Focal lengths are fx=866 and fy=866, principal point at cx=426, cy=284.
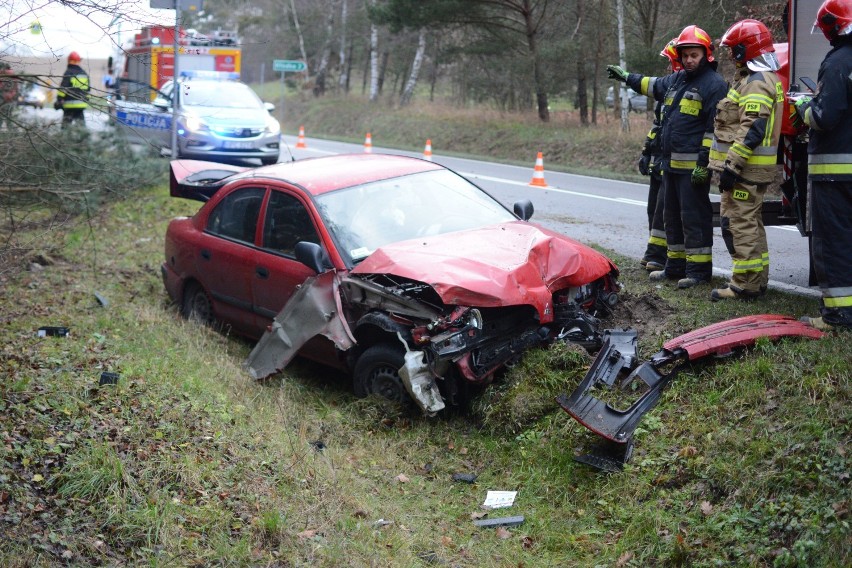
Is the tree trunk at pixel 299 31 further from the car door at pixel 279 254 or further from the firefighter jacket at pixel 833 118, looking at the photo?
the firefighter jacket at pixel 833 118

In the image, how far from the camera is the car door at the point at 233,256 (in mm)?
7148

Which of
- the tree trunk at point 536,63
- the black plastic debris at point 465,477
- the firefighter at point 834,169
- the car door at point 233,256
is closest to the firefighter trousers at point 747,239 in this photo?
the firefighter at point 834,169

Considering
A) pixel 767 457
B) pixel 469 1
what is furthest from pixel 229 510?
pixel 469 1

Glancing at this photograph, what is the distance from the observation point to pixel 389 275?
5.85 m

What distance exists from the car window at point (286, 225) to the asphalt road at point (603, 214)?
2762 mm

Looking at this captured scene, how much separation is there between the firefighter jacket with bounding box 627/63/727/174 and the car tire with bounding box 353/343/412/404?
288 cm

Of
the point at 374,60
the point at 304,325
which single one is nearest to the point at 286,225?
the point at 304,325

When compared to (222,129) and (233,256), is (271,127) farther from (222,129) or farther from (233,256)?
(233,256)

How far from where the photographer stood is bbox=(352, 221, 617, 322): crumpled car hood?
17.9 feet

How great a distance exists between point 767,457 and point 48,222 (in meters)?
5.85

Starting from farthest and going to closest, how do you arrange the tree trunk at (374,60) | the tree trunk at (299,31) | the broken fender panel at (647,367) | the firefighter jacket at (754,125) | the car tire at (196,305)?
1. the tree trunk at (299,31)
2. the tree trunk at (374,60)
3. the car tire at (196,305)
4. the firefighter jacket at (754,125)
5. the broken fender panel at (647,367)

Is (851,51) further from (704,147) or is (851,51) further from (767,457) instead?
(767,457)

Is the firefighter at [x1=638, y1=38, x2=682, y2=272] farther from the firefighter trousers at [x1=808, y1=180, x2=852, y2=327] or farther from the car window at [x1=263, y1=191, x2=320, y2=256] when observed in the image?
the car window at [x1=263, y1=191, x2=320, y2=256]

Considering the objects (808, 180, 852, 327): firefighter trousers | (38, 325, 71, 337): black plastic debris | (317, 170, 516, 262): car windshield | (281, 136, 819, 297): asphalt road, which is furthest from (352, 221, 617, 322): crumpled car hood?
(38, 325, 71, 337): black plastic debris
